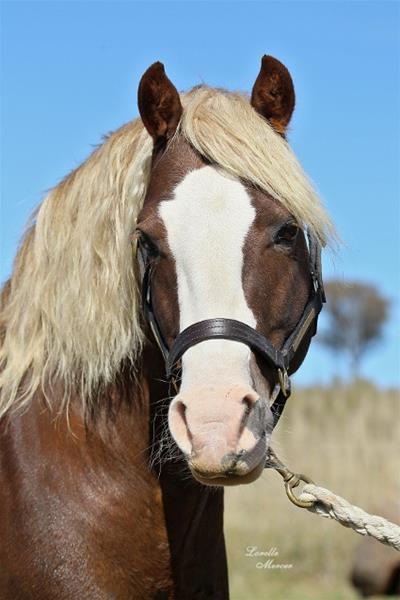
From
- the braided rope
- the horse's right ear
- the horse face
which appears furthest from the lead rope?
the horse's right ear

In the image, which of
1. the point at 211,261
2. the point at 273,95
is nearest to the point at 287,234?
the point at 211,261

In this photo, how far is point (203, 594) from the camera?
3.22m

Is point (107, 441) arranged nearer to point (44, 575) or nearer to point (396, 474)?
point (44, 575)

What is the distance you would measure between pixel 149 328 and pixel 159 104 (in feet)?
2.73

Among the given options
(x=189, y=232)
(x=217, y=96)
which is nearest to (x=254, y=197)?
(x=189, y=232)

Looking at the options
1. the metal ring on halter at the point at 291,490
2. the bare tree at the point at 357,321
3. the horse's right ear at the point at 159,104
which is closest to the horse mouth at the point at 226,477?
the metal ring on halter at the point at 291,490

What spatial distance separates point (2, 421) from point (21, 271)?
23.6 inches

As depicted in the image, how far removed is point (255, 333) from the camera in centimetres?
283

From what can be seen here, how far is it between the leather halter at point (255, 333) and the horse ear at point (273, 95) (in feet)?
1.61

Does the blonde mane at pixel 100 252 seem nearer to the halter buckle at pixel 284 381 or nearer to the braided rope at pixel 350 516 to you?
the halter buckle at pixel 284 381

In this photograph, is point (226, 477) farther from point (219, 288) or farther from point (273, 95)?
point (273, 95)

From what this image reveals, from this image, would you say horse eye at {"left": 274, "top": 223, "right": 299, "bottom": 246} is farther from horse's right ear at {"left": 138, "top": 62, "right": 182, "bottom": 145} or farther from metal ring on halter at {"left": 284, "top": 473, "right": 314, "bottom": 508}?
metal ring on halter at {"left": 284, "top": 473, "right": 314, "bottom": 508}

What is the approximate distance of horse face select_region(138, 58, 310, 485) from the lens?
2600 mm

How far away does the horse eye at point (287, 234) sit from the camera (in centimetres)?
302
